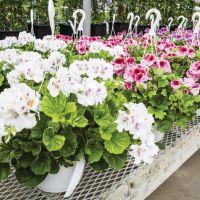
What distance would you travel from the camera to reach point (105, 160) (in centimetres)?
115

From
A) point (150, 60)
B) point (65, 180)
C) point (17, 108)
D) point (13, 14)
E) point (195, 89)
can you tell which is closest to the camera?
point (17, 108)

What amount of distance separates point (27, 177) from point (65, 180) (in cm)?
19

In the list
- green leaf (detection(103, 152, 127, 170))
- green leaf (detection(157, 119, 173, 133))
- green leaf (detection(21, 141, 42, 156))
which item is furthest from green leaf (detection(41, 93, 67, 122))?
green leaf (detection(157, 119, 173, 133))

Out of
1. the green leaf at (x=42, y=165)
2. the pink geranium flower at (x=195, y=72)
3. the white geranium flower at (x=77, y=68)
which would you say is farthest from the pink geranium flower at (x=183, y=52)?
the green leaf at (x=42, y=165)

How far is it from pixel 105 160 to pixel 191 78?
89cm

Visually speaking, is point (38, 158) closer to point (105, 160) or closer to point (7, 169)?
point (7, 169)

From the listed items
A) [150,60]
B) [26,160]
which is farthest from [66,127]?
[150,60]

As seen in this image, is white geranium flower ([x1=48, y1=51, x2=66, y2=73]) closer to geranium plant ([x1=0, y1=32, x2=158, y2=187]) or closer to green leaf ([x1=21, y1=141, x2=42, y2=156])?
geranium plant ([x1=0, y1=32, x2=158, y2=187])

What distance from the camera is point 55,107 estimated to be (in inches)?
44.3

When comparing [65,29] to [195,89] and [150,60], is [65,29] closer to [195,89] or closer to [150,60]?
[150,60]

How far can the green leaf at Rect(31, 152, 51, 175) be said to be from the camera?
1.07 metres

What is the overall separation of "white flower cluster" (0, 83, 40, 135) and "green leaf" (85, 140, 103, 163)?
0.73 feet

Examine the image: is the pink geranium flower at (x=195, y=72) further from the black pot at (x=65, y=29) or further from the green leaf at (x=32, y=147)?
the black pot at (x=65, y=29)

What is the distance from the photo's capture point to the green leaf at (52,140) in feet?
3.41
